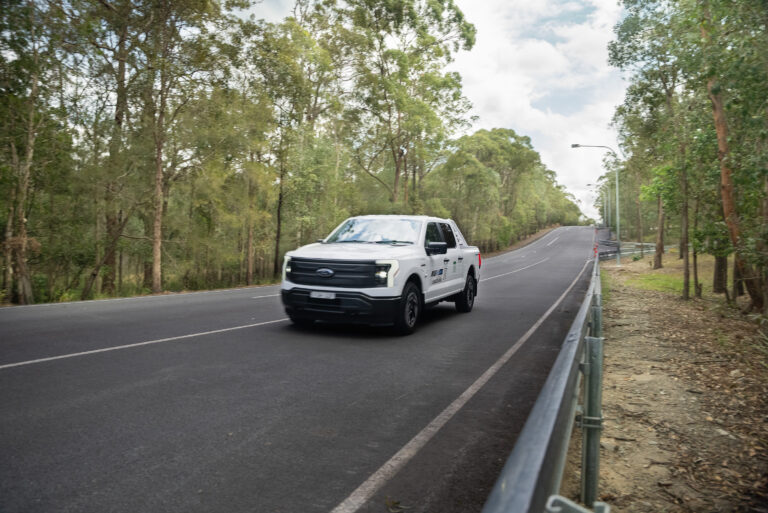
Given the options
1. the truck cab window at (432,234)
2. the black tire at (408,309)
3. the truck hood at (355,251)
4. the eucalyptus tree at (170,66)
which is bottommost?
the black tire at (408,309)

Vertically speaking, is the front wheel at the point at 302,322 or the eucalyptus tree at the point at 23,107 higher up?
the eucalyptus tree at the point at 23,107

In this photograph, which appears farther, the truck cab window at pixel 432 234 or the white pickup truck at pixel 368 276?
the truck cab window at pixel 432 234

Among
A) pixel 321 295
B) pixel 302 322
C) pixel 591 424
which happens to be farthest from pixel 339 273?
pixel 591 424

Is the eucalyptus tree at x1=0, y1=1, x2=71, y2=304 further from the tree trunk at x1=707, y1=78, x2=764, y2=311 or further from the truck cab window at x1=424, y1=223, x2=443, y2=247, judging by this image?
the tree trunk at x1=707, y1=78, x2=764, y2=311

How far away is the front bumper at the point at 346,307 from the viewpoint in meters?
8.38

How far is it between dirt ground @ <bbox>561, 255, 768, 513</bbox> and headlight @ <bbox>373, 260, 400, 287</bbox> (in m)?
3.43

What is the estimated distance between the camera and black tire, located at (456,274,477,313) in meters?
12.1

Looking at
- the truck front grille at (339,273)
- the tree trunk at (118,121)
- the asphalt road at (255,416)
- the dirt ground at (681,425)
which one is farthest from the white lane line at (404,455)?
the tree trunk at (118,121)

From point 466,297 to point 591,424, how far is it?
9511 mm

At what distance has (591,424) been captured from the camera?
285 centimetres

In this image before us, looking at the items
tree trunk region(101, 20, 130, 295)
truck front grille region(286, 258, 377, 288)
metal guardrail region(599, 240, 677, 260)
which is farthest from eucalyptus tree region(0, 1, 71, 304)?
metal guardrail region(599, 240, 677, 260)

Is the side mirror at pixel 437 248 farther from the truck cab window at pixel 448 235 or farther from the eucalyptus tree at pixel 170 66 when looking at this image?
the eucalyptus tree at pixel 170 66

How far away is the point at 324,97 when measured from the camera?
34.0m

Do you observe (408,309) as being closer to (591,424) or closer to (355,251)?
(355,251)
